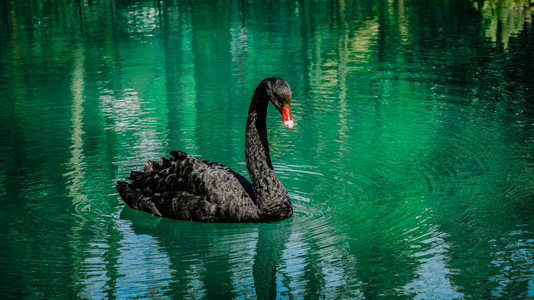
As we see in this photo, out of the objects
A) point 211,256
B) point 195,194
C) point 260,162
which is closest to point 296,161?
point 260,162

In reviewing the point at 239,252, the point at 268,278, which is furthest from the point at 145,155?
the point at 268,278

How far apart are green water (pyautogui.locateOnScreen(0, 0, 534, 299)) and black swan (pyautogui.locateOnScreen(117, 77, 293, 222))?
0.13 metres

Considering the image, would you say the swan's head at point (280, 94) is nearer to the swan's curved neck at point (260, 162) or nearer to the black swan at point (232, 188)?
the black swan at point (232, 188)

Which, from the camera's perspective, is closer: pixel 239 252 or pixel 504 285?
pixel 504 285

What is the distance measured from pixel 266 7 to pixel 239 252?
74.0 feet

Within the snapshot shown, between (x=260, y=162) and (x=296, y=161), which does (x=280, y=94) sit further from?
(x=296, y=161)

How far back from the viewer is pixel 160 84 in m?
14.2

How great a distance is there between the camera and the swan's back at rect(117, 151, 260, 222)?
7004 millimetres

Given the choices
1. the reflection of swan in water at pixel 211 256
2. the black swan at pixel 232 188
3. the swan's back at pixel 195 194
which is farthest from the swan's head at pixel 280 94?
the reflection of swan in water at pixel 211 256

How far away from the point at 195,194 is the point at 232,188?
42 centimetres

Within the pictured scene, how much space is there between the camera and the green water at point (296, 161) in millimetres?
6012

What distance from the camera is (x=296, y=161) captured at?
29.8ft

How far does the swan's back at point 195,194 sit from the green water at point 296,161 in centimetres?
12

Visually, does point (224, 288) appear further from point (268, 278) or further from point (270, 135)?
point (270, 135)
